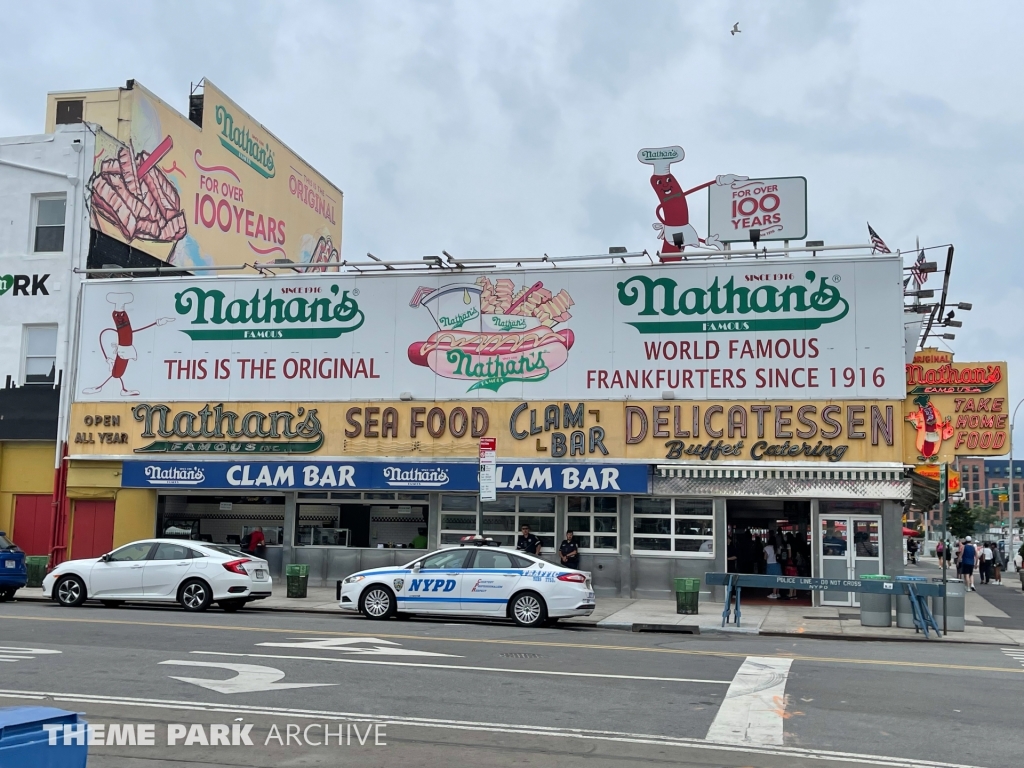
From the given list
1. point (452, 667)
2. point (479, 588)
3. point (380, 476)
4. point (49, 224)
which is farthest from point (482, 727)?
point (49, 224)

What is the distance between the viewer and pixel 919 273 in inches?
1118

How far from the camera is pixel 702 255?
2359cm

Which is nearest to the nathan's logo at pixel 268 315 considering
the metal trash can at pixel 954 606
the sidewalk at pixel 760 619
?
the sidewalk at pixel 760 619

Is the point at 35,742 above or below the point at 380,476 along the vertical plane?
below

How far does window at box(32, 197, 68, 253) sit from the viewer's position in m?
27.8

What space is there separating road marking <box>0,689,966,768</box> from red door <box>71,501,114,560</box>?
57.1 ft

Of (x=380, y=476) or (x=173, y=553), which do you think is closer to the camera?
(x=173, y=553)

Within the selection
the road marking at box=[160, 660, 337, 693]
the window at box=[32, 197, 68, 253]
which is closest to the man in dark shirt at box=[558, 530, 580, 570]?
the road marking at box=[160, 660, 337, 693]

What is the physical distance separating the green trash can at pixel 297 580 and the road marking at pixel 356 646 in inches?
304

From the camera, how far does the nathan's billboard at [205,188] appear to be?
2922cm

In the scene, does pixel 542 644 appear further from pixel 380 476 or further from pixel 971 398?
pixel 971 398

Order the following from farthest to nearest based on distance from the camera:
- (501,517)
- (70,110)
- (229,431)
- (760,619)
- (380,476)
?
(70,110)
(229,431)
(501,517)
(380,476)
(760,619)

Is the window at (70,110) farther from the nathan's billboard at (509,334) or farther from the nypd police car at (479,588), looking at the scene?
the nypd police car at (479,588)

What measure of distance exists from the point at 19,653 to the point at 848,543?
673 inches
